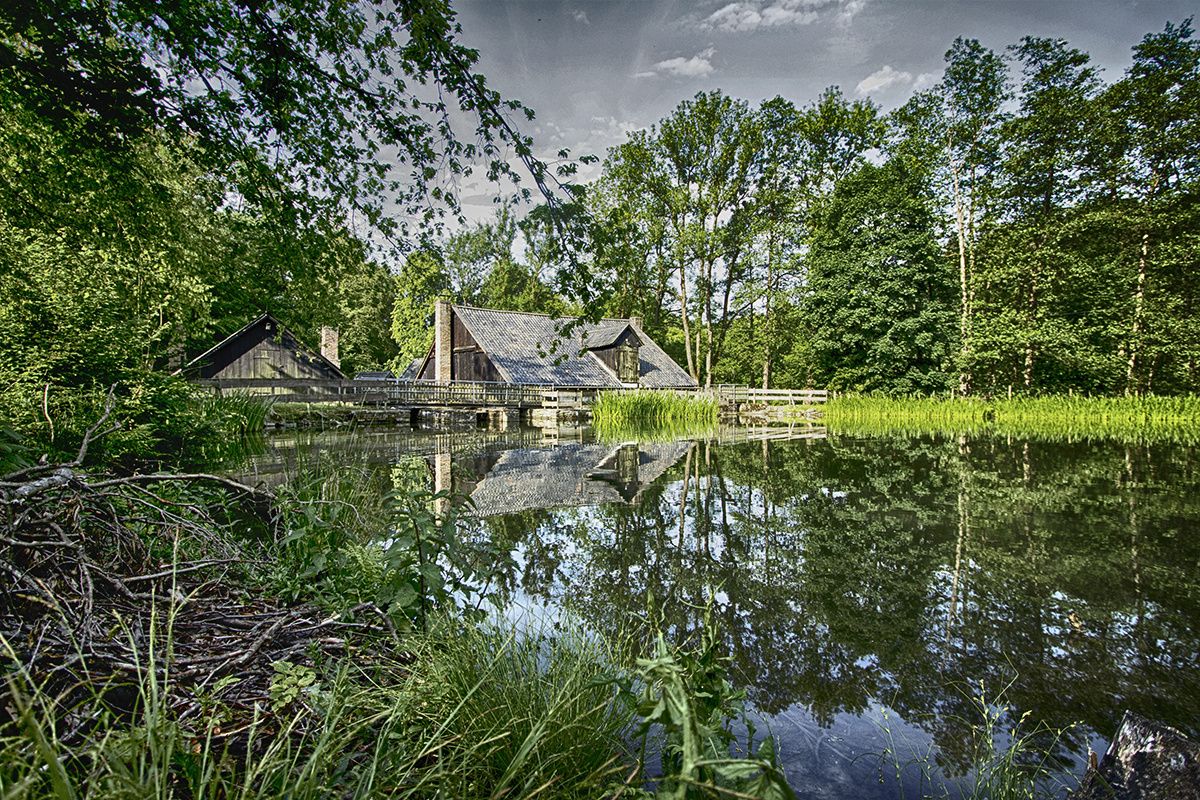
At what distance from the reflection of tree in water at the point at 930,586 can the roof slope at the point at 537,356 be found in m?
20.5

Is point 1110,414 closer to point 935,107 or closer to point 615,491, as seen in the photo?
point 935,107

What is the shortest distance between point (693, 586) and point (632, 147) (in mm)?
31443

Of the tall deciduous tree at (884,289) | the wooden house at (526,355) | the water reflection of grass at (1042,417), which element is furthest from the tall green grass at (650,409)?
the tall deciduous tree at (884,289)

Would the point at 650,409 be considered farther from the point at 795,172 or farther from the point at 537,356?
the point at 795,172

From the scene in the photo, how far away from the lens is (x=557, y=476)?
7961mm

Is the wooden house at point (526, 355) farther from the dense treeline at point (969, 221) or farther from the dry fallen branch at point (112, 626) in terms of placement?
the dry fallen branch at point (112, 626)

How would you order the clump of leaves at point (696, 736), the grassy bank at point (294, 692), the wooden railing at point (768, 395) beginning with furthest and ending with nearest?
the wooden railing at point (768, 395)
the grassy bank at point (294, 692)
the clump of leaves at point (696, 736)

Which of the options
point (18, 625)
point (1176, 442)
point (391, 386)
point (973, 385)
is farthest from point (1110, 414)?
point (391, 386)

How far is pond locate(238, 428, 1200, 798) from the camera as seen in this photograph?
2094mm

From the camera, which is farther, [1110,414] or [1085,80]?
[1085,80]

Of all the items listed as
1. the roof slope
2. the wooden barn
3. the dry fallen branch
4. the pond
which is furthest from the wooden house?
the dry fallen branch

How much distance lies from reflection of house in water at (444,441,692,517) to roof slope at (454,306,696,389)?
1495 cm

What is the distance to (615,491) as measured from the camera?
21.9ft

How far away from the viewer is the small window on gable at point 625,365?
3086 centimetres
